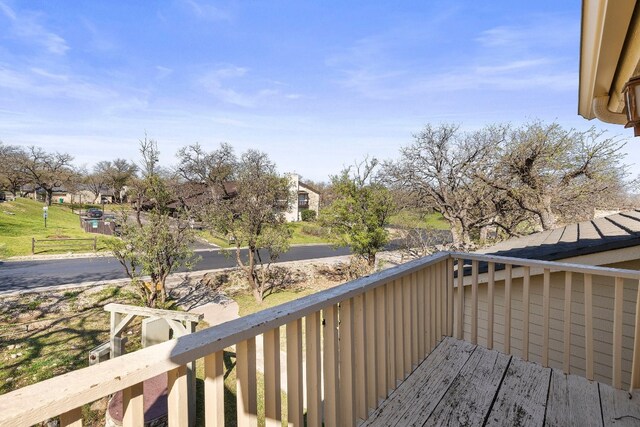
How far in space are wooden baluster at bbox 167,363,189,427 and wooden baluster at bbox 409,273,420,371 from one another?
1.76 meters

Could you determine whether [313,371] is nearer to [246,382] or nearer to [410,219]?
[246,382]

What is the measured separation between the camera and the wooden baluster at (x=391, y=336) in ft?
6.86

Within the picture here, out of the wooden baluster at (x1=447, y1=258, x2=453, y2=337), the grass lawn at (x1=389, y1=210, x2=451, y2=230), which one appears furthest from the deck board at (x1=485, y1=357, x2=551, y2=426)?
the grass lawn at (x1=389, y1=210, x2=451, y2=230)

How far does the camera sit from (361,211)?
1148 cm

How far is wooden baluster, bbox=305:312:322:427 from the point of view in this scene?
1.51 m

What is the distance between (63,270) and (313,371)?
47.8 feet

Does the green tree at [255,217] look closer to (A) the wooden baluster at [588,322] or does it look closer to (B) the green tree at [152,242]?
(B) the green tree at [152,242]

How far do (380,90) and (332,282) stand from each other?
25.4 ft

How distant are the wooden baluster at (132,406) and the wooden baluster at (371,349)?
4.20ft

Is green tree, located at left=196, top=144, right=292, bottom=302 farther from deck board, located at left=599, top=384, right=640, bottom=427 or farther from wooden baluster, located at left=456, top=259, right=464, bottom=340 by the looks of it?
deck board, located at left=599, top=384, right=640, bottom=427

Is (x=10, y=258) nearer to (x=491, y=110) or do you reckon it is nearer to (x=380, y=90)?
(x=380, y=90)

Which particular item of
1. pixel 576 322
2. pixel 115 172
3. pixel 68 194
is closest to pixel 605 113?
pixel 576 322

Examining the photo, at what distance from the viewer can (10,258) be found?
45.7 feet

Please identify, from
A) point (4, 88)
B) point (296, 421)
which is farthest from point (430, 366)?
point (4, 88)
